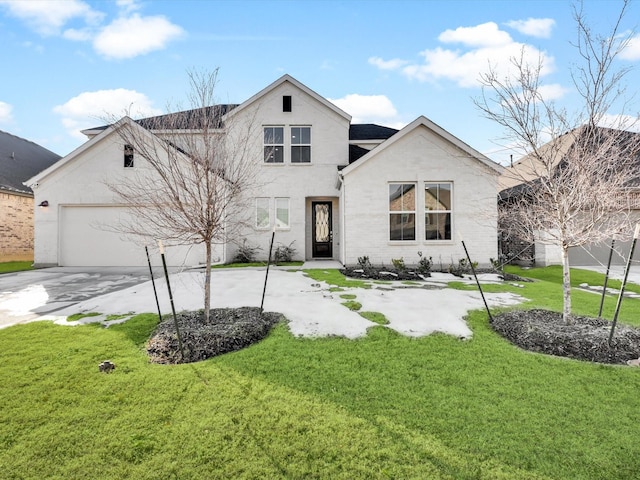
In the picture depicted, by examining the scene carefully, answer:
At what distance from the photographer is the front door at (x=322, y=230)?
15.1 m

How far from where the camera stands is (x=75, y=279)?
32.4 ft

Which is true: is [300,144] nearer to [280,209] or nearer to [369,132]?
[280,209]

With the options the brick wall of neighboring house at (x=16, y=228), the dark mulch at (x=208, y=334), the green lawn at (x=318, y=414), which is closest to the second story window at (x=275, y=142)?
the dark mulch at (x=208, y=334)

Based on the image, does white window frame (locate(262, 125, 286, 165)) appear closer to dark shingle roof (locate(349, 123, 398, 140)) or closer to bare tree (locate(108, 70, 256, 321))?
dark shingle roof (locate(349, 123, 398, 140))

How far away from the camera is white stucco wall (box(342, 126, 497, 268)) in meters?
11.8

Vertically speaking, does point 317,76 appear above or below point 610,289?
above

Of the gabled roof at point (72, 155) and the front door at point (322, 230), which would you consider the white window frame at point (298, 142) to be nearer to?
the front door at point (322, 230)

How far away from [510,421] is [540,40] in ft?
21.6

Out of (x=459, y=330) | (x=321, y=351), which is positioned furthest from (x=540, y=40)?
(x=321, y=351)

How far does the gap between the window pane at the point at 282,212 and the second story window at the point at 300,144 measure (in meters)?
1.96

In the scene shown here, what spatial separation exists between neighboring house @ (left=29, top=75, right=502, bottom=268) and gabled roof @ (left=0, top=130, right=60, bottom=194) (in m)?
5.42

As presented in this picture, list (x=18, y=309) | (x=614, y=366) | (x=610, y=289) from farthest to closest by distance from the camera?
(x=610, y=289) < (x=18, y=309) < (x=614, y=366)

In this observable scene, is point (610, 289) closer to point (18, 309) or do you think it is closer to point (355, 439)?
point (355, 439)

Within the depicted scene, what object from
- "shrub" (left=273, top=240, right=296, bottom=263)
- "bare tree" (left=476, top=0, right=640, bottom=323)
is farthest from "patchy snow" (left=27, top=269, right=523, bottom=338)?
"shrub" (left=273, top=240, right=296, bottom=263)
